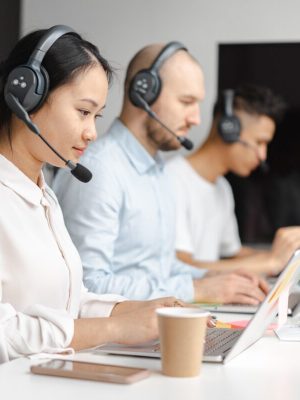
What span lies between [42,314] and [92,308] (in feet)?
1.10

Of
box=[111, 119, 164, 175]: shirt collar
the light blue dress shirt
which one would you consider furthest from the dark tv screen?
box=[111, 119, 164, 175]: shirt collar

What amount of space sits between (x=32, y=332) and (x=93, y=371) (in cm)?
20

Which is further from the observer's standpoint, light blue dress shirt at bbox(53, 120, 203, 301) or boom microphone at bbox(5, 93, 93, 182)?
light blue dress shirt at bbox(53, 120, 203, 301)

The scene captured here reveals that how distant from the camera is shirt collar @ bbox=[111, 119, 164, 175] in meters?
2.37

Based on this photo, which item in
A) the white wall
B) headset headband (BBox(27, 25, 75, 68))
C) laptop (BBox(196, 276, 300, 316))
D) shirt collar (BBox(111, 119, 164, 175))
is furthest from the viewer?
the white wall

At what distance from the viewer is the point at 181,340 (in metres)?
1.14

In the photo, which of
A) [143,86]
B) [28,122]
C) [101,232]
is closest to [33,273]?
[28,122]

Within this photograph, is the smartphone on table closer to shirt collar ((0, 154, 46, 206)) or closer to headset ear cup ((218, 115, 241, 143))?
shirt collar ((0, 154, 46, 206))

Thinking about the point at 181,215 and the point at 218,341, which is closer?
the point at 218,341

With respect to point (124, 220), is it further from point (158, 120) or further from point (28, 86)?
point (28, 86)

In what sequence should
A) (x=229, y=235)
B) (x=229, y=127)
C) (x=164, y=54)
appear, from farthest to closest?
1. (x=229, y=235)
2. (x=229, y=127)
3. (x=164, y=54)

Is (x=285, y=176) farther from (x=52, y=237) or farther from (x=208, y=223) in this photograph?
(x=52, y=237)

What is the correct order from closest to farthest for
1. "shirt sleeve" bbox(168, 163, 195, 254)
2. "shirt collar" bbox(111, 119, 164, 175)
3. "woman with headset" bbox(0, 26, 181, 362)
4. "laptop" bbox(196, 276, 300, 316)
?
"woman with headset" bbox(0, 26, 181, 362) < "laptop" bbox(196, 276, 300, 316) < "shirt collar" bbox(111, 119, 164, 175) < "shirt sleeve" bbox(168, 163, 195, 254)

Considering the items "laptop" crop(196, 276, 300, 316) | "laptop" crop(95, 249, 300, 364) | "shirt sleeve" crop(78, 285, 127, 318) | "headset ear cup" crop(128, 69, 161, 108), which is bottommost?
"laptop" crop(196, 276, 300, 316)
